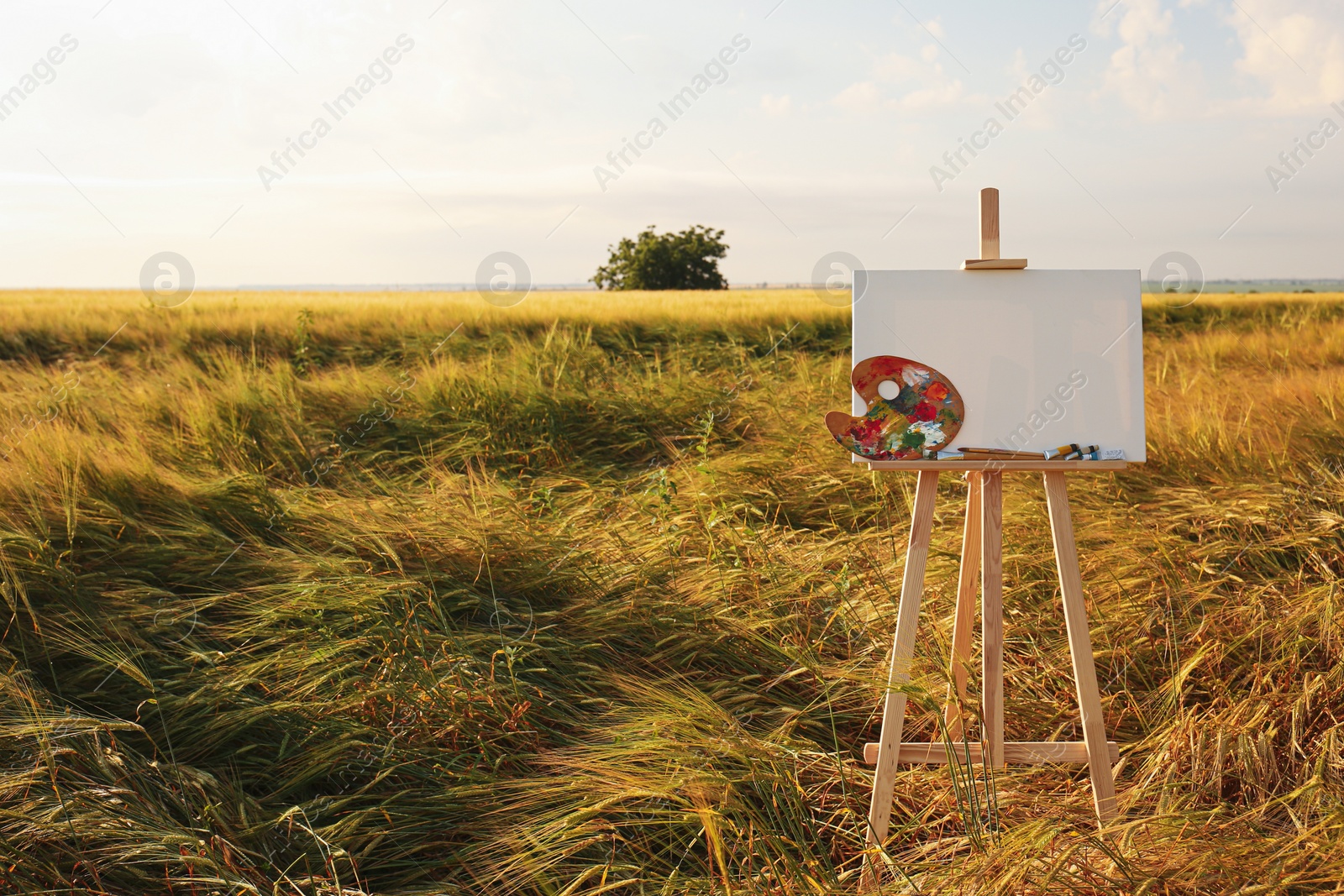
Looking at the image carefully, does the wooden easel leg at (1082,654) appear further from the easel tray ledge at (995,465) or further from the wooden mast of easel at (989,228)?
the wooden mast of easel at (989,228)

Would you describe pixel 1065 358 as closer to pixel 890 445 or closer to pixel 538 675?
pixel 890 445

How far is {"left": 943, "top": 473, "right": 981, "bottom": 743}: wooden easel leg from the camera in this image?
2174mm

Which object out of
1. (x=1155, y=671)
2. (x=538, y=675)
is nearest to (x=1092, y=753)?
(x=1155, y=671)

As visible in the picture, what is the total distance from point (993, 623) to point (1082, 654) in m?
0.21

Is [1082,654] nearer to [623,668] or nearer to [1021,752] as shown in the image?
[1021,752]

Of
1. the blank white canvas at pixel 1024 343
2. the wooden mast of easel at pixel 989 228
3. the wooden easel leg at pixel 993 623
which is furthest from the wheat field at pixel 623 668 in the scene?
the wooden mast of easel at pixel 989 228

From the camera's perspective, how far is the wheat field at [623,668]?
1.80 m

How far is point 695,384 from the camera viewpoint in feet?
17.9

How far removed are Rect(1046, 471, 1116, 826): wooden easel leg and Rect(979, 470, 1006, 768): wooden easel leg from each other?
0.42 feet

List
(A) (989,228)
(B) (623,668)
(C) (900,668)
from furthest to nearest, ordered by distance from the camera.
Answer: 1. (B) (623,668)
2. (A) (989,228)
3. (C) (900,668)

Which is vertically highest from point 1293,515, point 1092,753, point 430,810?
point 1293,515

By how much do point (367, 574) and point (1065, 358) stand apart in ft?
6.98

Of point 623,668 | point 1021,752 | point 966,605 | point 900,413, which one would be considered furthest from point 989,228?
point 623,668

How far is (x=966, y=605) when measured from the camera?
2.21 meters
